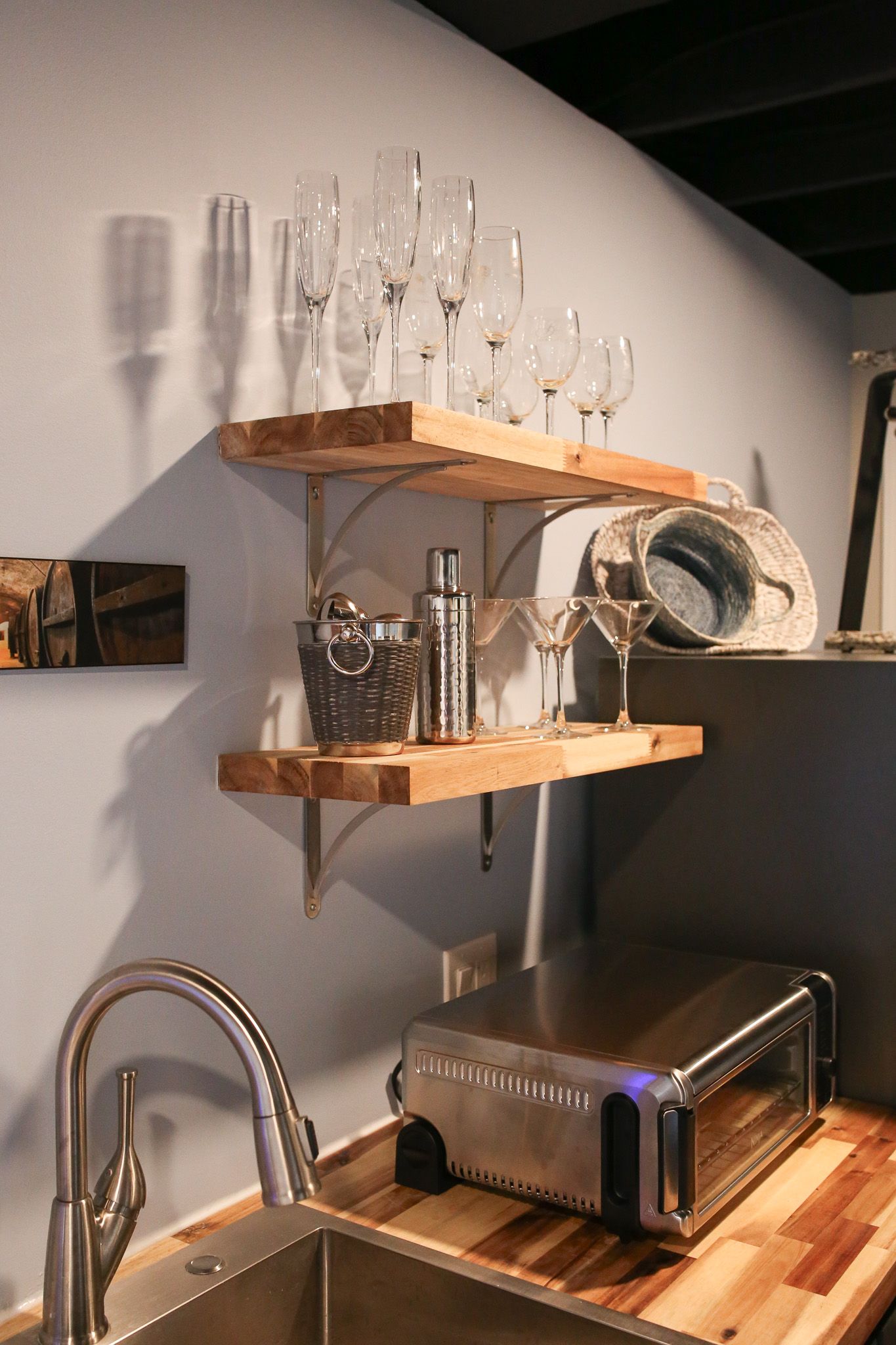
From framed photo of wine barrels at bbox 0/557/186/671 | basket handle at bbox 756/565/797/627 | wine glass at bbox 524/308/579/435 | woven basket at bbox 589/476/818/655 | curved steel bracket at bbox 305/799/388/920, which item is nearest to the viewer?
framed photo of wine barrels at bbox 0/557/186/671

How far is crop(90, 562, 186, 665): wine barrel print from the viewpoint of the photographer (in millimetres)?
1162

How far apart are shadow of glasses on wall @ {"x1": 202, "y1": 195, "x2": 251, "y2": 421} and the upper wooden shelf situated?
56 millimetres

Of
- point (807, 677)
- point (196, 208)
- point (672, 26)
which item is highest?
point (672, 26)

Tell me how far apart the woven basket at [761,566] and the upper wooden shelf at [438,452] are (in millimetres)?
305

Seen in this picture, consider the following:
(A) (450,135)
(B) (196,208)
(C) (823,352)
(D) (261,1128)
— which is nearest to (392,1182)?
(D) (261,1128)

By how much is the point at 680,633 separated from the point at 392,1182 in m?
0.90

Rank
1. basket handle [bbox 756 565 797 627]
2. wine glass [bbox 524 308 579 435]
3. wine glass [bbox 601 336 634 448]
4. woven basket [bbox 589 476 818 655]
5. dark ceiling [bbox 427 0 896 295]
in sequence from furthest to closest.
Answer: basket handle [bbox 756 565 797 627] < woven basket [bbox 589 476 818 655] < dark ceiling [bbox 427 0 896 295] < wine glass [bbox 601 336 634 448] < wine glass [bbox 524 308 579 435]

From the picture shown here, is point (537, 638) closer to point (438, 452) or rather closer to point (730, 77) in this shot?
point (438, 452)

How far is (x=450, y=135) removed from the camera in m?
1.64

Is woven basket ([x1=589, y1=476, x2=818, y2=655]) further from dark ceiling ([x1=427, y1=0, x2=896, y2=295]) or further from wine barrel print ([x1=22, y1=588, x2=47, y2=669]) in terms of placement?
wine barrel print ([x1=22, y1=588, x2=47, y2=669])

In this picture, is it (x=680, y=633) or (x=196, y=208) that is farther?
(x=680, y=633)

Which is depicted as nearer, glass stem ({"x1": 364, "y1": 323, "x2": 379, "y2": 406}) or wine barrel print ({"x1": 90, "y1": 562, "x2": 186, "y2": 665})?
wine barrel print ({"x1": 90, "y1": 562, "x2": 186, "y2": 665})

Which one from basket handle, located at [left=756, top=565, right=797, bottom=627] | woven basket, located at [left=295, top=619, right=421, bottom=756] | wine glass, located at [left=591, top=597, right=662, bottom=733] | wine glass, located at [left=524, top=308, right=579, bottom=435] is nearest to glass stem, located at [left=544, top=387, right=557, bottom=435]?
wine glass, located at [left=524, top=308, right=579, bottom=435]

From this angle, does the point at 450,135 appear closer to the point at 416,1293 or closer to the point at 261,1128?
the point at 261,1128
